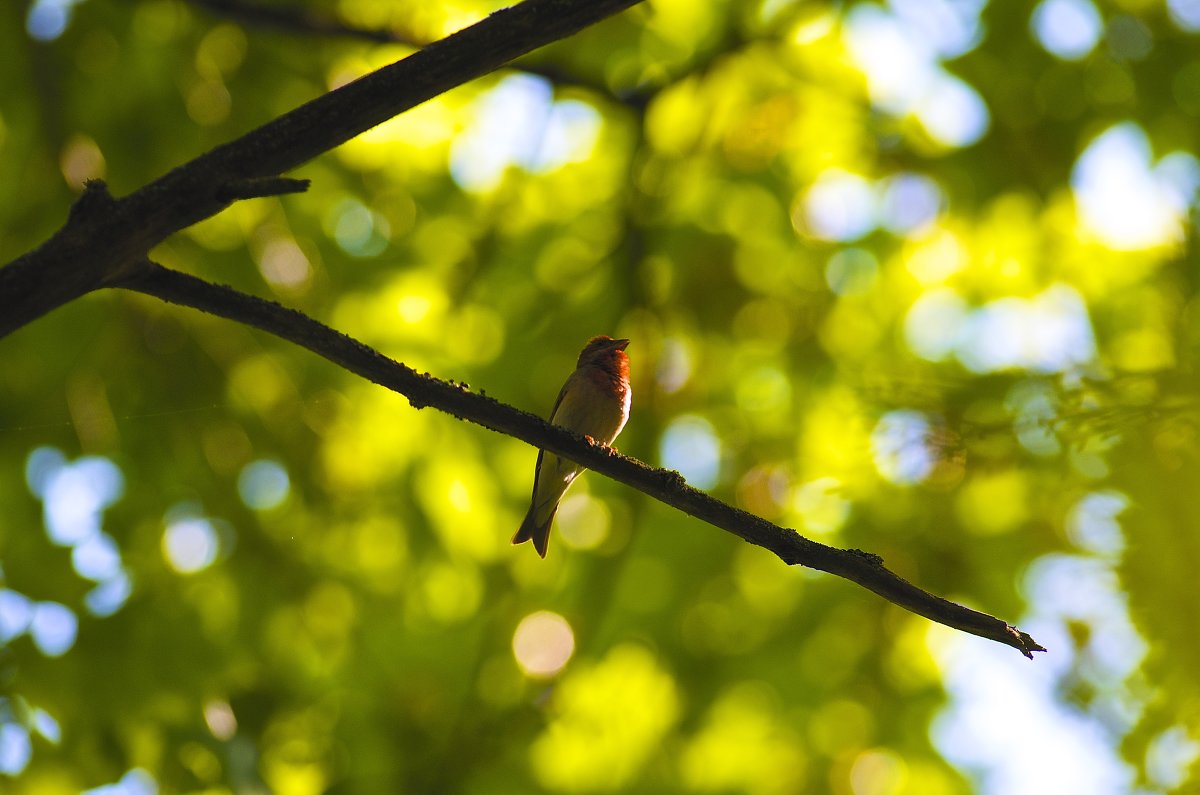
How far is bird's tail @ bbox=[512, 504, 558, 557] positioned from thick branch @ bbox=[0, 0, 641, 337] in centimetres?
357

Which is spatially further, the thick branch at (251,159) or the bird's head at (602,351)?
the bird's head at (602,351)

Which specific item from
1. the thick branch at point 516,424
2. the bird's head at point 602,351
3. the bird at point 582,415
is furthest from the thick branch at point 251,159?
the bird's head at point 602,351

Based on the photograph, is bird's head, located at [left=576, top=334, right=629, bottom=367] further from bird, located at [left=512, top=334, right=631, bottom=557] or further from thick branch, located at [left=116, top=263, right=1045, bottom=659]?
thick branch, located at [left=116, top=263, right=1045, bottom=659]

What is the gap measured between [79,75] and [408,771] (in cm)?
449

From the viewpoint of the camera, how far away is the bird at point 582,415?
5.61 meters

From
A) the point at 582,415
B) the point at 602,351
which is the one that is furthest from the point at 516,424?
the point at 602,351

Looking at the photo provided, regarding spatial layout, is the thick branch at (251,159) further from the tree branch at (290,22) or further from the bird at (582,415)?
the tree branch at (290,22)

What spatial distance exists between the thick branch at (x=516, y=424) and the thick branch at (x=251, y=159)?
12 cm

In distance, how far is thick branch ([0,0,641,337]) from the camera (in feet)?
7.16

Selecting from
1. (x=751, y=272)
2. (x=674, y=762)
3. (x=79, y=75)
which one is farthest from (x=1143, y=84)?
(x=79, y=75)

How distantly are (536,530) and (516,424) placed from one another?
3.15m

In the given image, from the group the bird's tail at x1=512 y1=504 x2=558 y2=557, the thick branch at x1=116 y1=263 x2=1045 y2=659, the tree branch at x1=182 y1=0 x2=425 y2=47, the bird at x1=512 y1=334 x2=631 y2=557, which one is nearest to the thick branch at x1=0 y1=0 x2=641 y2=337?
the thick branch at x1=116 y1=263 x2=1045 y2=659

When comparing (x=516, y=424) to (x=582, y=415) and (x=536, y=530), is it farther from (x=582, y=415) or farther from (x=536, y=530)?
(x=536, y=530)

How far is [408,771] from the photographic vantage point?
5.70m
